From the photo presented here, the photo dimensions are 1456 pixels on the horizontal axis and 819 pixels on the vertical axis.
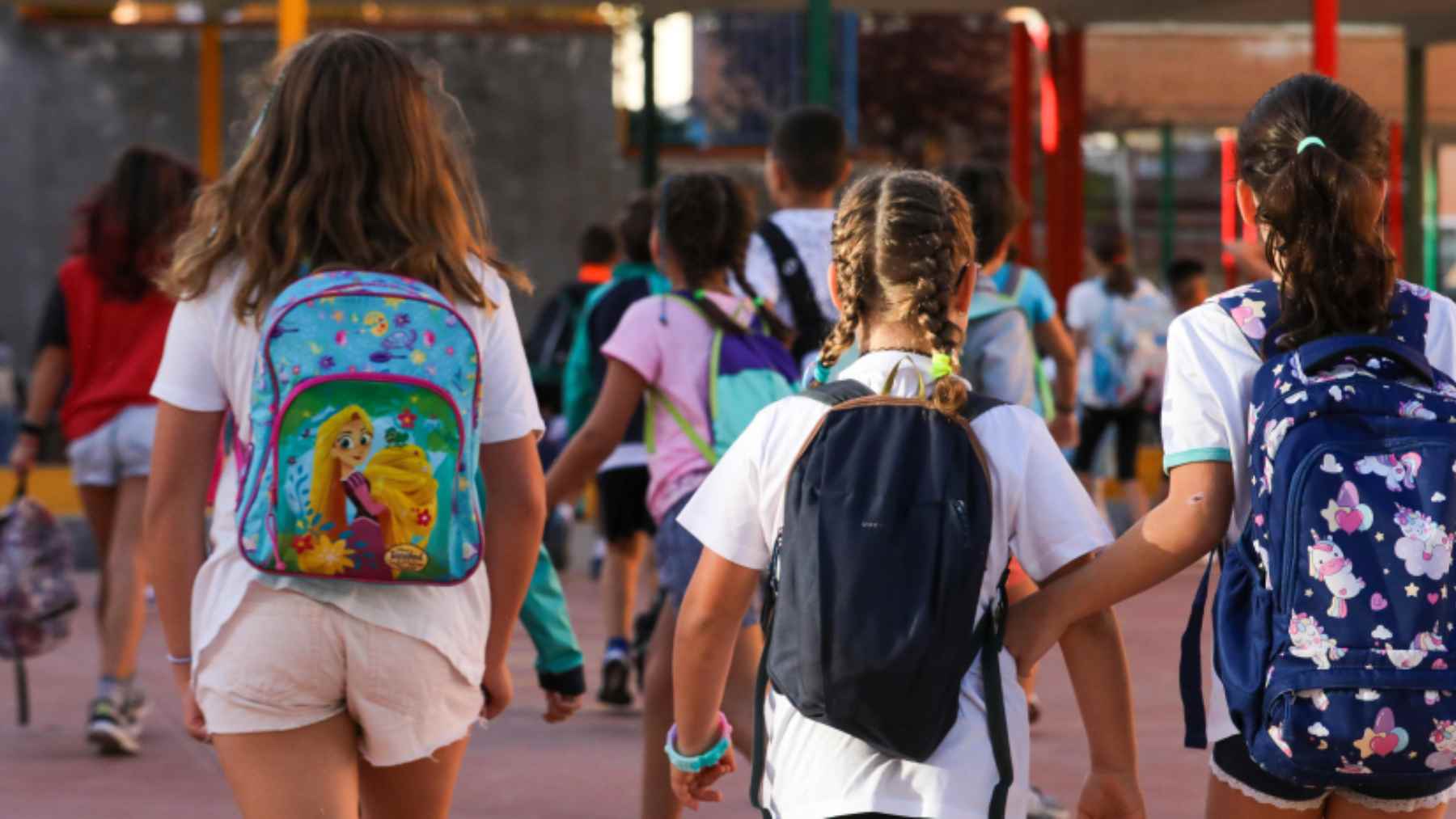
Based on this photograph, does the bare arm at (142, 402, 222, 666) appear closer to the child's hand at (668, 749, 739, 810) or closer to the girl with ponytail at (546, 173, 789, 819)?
the child's hand at (668, 749, 739, 810)

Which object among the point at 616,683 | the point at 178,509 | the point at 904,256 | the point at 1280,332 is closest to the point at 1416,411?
the point at 1280,332

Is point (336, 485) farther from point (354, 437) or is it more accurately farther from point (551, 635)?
point (551, 635)

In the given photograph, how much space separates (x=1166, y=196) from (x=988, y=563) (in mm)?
18592

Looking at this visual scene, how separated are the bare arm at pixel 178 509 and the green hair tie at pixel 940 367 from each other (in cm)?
113

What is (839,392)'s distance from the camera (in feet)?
10.0

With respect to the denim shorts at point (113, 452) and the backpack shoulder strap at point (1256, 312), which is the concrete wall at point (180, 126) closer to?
the denim shorts at point (113, 452)

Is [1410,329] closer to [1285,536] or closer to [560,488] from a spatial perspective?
[1285,536]

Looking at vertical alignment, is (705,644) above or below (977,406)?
below

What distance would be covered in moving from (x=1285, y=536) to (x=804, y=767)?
72cm

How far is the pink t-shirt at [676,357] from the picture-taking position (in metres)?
5.45

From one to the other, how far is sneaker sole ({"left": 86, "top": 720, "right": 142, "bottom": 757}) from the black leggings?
7388 millimetres

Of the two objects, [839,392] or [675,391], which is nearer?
[839,392]

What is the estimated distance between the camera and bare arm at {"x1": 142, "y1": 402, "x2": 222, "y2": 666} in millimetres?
3422

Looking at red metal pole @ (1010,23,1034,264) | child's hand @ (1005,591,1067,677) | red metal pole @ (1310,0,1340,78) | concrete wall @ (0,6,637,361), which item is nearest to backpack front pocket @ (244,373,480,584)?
child's hand @ (1005,591,1067,677)
